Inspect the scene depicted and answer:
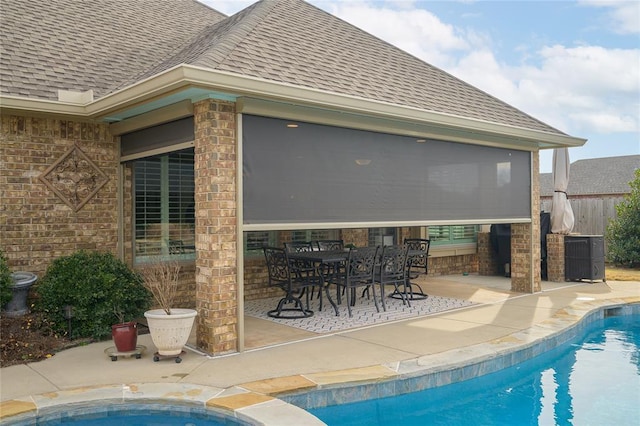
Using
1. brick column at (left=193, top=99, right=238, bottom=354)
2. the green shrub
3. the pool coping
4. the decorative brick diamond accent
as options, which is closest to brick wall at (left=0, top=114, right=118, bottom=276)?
the decorative brick diamond accent

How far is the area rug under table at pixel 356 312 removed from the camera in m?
7.02

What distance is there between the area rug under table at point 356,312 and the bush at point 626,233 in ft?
23.3

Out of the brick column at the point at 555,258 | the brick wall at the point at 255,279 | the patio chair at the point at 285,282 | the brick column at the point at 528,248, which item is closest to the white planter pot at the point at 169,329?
the patio chair at the point at 285,282

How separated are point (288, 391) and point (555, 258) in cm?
848

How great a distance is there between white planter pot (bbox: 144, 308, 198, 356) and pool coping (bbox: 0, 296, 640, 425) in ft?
2.42

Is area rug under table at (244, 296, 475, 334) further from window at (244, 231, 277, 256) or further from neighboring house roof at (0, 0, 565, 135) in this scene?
neighboring house roof at (0, 0, 565, 135)

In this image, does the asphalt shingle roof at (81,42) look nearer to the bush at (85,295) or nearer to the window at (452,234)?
the bush at (85,295)

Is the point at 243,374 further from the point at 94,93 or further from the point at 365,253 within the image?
the point at 94,93

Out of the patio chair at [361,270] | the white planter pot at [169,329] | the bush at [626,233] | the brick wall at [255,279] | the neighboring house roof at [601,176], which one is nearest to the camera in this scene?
the white planter pot at [169,329]

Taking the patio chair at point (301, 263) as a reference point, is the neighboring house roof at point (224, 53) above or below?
above

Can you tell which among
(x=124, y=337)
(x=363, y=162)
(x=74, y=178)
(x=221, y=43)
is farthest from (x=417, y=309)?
(x=74, y=178)

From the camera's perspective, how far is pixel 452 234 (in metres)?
12.2

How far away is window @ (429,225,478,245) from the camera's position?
11838mm

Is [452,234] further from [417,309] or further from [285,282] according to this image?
[285,282]
